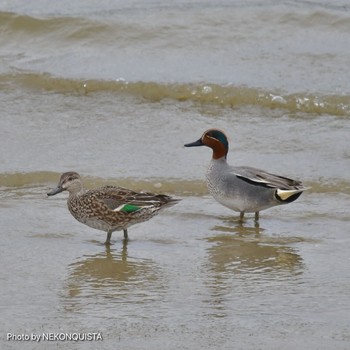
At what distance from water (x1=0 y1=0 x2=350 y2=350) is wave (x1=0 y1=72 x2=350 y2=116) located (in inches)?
1.0

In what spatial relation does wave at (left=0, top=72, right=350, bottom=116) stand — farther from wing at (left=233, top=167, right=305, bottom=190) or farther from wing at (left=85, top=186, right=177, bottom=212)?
wing at (left=85, top=186, right=177, bottom=212)

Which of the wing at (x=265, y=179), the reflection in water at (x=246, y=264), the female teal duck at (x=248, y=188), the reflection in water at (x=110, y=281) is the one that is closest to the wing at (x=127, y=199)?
the reflection in water at (x=110, y=281)

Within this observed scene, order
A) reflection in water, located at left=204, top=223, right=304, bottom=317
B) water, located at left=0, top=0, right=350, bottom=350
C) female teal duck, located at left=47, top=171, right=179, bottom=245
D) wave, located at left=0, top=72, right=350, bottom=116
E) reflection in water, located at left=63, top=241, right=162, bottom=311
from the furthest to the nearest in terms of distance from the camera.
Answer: wave, located at left=0, top=72, right=350, bottom=116, female teal duck, located at left=47, top=171, right=179, bottom=245, reflection in water, located at left=204, top=223, right=304, bottom=317, reflection in water, located at left=63, top=241, right=162, bottom=311, water, located at left=0, top=0, right=350, bottom=350

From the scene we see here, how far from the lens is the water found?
24.4 feet

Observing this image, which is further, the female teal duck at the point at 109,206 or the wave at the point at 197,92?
the wave at the point at 197,92

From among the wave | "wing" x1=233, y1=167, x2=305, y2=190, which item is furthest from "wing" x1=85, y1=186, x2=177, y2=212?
the wave

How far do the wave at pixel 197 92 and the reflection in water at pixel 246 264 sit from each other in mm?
4116

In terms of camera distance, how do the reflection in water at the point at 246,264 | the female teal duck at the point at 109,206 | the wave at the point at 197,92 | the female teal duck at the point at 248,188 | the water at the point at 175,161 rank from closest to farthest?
1. the water at the point at 175,161
2. the reflection in water at the point at 246,264
3. the female teal duck at the point at 109,206
4. the female teal duck at the point at 248,188
5. the wave at the point at 197,92

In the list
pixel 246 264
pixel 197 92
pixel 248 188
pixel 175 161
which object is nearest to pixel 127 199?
pixel 248 188

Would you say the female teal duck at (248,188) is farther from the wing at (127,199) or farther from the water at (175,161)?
the wing at (127,199)

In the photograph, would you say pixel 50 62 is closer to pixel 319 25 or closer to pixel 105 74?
pixel 105 74

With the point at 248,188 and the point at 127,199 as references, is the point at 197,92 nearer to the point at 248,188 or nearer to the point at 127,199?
the point at 248,188

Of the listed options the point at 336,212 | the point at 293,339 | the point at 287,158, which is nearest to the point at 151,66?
the point at 287,158

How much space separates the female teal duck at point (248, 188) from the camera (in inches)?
392
